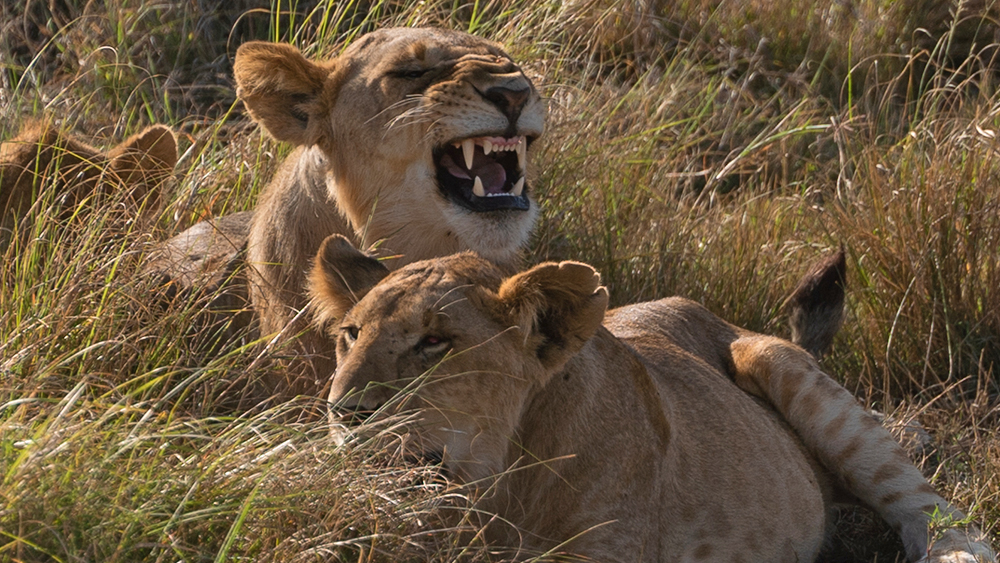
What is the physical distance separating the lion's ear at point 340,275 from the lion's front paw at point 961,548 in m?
1.75

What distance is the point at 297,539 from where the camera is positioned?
2941 millimetres

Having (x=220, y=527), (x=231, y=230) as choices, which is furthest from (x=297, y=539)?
(x=231, y=230)

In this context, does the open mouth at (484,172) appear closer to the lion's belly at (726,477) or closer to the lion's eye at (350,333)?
the lion's belly at (726,477)

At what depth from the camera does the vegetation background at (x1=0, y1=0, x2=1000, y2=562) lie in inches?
116

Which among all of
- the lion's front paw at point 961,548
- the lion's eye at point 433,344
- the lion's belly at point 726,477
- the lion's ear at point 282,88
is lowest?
the lion's front paw at point 961,548

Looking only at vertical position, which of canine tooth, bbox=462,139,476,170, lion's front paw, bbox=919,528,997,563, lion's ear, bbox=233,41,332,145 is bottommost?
lion's front paw, bbox=919,528,997,563

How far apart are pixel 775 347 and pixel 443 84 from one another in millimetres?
1413

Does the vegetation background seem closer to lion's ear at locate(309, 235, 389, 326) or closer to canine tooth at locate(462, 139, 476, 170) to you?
lion's ear at locate(309, 235, 389, 326)

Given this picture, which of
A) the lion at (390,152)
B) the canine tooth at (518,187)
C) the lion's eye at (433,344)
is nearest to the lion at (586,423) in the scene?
the lion's eye at (433,344)

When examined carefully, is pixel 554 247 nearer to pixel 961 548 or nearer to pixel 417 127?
pixel 417 127

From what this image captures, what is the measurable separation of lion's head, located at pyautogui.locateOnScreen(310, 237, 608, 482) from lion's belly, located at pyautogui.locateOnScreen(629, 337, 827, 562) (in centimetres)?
64

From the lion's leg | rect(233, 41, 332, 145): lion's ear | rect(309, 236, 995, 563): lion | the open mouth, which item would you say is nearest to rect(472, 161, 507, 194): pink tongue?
the open mouth

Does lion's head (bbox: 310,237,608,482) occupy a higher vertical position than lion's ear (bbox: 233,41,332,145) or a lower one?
lower

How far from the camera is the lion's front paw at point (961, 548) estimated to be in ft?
13.1
